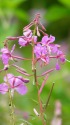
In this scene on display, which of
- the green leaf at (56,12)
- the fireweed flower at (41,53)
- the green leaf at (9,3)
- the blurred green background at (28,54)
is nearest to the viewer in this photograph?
the fireweed flower at (41,53)

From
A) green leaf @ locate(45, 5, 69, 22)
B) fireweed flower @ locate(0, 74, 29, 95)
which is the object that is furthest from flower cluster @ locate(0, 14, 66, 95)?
green leaf @ locate(45, 5, 69, 22)

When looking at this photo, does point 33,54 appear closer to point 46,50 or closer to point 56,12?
point 46,50

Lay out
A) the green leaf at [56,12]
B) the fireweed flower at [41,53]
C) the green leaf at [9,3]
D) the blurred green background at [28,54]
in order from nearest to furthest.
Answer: the fireweed flower at [41,53]
the blurred green background at [28,54]
the green leaf at [9,3]
the green leaf at [56,12]

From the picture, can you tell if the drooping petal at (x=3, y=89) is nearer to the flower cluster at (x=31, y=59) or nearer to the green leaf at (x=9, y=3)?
the flower cluster at (x=31, y=59)

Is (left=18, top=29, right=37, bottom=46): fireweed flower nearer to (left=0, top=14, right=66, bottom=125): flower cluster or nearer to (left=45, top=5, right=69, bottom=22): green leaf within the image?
(left=0, top=14, right=66, bottom=125): flower cluster


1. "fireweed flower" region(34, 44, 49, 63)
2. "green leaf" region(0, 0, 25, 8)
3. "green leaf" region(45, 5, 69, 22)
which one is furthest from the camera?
"green leaf" region(45, 5, 69, 22)

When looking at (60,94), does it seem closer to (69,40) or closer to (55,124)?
(55,124)

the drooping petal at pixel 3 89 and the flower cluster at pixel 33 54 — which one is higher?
the flower cluster at pixel 33 54

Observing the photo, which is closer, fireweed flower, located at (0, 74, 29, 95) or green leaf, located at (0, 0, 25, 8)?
fireweed flower, located at (0, 74, 29, 95)

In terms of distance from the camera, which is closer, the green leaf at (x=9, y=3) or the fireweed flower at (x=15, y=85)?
the fireweed flower at (x=15, y=85)

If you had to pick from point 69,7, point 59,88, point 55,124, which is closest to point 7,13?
point 69,7

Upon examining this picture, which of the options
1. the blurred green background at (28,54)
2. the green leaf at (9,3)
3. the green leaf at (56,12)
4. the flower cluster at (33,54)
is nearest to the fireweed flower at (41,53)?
the flower cluster at (33,54)

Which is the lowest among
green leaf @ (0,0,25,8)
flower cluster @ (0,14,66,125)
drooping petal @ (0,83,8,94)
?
green leaf @ (0,0,25,8)
